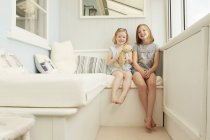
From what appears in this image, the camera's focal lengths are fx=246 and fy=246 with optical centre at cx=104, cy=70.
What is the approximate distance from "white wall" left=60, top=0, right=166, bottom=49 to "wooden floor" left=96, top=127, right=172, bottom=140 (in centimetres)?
129

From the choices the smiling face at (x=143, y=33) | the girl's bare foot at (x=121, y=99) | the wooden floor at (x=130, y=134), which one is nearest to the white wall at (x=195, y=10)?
the smiling face at (x=143, y=33)

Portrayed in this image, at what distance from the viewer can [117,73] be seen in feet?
9.23

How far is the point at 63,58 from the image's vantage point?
3098 mm

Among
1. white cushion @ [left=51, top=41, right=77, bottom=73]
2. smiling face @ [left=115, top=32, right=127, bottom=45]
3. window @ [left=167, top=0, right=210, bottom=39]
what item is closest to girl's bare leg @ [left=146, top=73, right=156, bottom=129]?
smiling face @ [left=115, top=32, right=127, bottom=45]

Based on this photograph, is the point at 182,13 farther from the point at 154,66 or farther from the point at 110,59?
the point at 110,59

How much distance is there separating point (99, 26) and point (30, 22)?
1084 millimetres

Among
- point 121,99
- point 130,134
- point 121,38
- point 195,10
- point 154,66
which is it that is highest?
point 195,10

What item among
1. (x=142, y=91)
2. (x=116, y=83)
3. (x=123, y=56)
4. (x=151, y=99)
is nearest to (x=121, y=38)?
(x=123, y=56)

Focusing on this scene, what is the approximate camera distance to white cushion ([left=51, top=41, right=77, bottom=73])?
303 centimetres

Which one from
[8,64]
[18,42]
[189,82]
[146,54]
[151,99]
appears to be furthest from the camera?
[146,54]

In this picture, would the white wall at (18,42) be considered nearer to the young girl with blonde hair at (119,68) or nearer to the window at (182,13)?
the young girl with blonde hair at (119,68)

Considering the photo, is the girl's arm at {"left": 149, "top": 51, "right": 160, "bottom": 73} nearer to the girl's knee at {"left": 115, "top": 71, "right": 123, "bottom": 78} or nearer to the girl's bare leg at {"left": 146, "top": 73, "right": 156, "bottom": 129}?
the girl's bare leg at {"left": 146, "top": 73, "right": 156, "bottom": 129}

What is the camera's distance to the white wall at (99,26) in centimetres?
340

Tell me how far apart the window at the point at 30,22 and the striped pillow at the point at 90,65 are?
502mm
